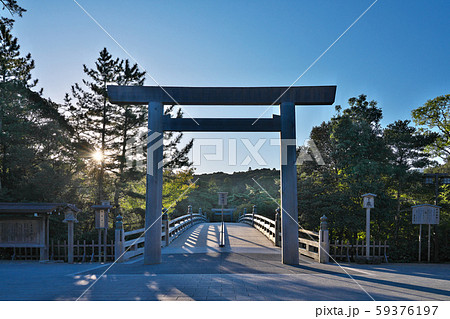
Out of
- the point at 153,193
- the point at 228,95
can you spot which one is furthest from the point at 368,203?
the point at 153,193

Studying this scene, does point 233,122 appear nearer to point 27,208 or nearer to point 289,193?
point 289,193

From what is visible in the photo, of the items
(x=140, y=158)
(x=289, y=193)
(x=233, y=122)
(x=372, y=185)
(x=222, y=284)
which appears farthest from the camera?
(x=140, y=158)

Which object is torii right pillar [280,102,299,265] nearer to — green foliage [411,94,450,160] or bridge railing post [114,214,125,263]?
bridge railing post [114,214,125,263]

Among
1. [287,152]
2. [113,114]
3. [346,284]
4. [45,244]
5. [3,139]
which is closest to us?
[346,284]

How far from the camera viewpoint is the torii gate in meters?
8.04

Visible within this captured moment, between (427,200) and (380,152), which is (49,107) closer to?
(380,152)

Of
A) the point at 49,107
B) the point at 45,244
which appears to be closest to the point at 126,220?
the point at 49,107

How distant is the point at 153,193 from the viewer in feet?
26.4

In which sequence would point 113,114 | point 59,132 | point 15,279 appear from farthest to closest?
point 113,114
point 59,132
point 15,279

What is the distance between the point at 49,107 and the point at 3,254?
34.1 ft

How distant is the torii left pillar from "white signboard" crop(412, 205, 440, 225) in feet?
32.0

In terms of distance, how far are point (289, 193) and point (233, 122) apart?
2.44m

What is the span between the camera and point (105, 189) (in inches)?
781

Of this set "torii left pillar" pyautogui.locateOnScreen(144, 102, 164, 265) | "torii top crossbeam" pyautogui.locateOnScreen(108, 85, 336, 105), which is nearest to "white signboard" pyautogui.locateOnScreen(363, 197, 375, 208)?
"torii top crossbeam" pyautogui.locateOnScreen(108, 85, 336, 105)
